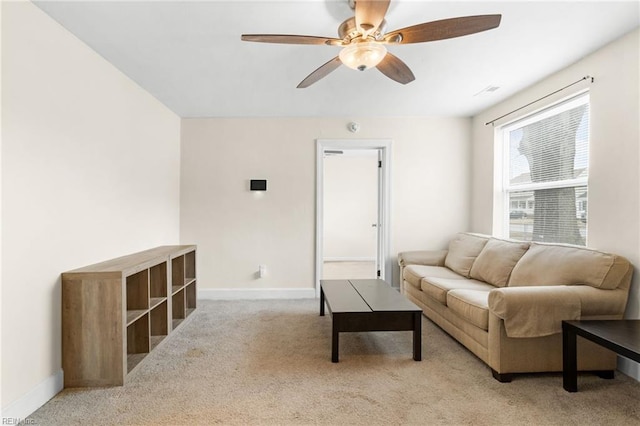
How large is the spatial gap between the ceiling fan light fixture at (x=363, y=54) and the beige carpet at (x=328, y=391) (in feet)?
6.67

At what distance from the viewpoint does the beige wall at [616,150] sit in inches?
92.0

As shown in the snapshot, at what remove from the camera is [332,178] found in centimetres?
793

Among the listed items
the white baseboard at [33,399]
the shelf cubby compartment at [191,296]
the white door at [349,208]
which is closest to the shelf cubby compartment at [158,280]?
the shelf cubby compartment at [191,296]

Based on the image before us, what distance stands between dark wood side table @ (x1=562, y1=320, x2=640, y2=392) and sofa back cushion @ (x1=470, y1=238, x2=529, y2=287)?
0.92m

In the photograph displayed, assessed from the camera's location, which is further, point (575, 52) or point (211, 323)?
point (211, 323)

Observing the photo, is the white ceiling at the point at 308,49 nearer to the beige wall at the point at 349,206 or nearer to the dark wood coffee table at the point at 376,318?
the dark wood coffee table at the point at 376,318

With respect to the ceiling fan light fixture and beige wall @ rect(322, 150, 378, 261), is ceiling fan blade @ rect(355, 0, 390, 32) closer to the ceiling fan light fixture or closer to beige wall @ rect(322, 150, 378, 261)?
the ceiling fan light fixture

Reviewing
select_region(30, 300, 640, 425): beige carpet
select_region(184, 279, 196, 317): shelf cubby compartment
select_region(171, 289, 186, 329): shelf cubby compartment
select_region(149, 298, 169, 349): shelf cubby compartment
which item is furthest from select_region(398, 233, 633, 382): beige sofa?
select_region(184, 279, 196, 317): shelf cubby compartment

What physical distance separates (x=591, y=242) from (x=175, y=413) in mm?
3188

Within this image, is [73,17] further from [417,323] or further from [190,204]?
[417,323]

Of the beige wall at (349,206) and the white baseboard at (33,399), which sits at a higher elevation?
the beige wall at (349,206)

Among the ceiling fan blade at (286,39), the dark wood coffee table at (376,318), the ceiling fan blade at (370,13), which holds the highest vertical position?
the ceiling fan blade at (370,13)

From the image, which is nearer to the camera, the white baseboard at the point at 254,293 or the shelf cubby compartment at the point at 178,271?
the shelf cubby compartment at the point at 178,271

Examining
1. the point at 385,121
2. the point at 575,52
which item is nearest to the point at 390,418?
the point at 575,52
